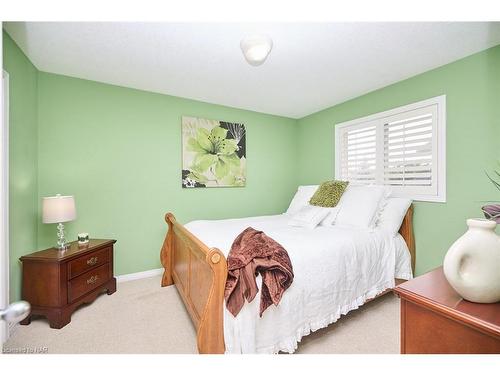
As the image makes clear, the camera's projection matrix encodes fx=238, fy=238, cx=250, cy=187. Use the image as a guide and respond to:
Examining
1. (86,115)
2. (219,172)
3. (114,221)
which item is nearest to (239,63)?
(219,172)

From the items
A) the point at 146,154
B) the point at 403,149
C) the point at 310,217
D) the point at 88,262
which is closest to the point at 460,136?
the point at 403,149

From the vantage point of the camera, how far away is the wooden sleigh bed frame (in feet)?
4.34

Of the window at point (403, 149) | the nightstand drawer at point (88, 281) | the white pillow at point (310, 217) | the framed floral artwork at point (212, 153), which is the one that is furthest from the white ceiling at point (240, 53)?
the nightstand drawer at point (88, 281)

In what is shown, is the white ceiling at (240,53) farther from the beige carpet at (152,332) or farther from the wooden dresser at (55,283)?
the beige carpet at (152,332)

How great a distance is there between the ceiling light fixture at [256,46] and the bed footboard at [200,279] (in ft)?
4.70

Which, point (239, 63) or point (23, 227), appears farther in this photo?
point (239, 63)

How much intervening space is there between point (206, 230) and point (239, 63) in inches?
65.1

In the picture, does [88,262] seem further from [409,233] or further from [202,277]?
[409,233]

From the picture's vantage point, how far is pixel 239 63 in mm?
2283

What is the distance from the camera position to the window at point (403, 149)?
2369 mm

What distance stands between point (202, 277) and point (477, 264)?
1.43 meters

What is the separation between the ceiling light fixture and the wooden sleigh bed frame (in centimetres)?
143

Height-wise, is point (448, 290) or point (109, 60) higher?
point (109, 60)
